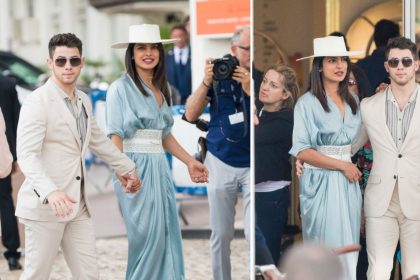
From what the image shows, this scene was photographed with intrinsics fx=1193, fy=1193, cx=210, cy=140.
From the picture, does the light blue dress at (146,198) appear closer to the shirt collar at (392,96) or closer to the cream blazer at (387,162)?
the cream blazer at (387,162)

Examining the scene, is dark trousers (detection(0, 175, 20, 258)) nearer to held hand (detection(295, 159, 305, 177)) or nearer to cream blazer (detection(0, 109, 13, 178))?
cream blazer (detection(0, 109, 13, 178))

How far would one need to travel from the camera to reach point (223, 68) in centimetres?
754

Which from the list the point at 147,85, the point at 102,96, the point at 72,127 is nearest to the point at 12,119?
the point at 147,85

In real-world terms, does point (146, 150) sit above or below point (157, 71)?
below

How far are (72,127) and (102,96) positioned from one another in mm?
8947

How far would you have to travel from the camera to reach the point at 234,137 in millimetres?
7734

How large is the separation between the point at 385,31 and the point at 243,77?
3.56 feet

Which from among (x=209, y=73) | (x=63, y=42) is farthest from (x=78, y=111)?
(x=209, y=73)

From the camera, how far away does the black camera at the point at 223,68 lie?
7535 millimetres

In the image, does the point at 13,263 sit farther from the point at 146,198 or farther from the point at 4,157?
the point at 4,157

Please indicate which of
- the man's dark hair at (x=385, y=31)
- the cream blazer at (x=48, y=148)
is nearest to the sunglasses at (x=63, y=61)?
the cream blazer at (x=48, y=148)

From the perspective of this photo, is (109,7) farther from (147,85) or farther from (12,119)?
(147,85)

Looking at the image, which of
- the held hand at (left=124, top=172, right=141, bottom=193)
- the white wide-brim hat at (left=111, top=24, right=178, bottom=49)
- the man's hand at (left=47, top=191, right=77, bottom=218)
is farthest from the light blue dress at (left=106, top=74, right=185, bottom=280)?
the man's hand at (left=47, top=191, right=77, bottom=218)

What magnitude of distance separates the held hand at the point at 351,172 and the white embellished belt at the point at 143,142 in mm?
1325
